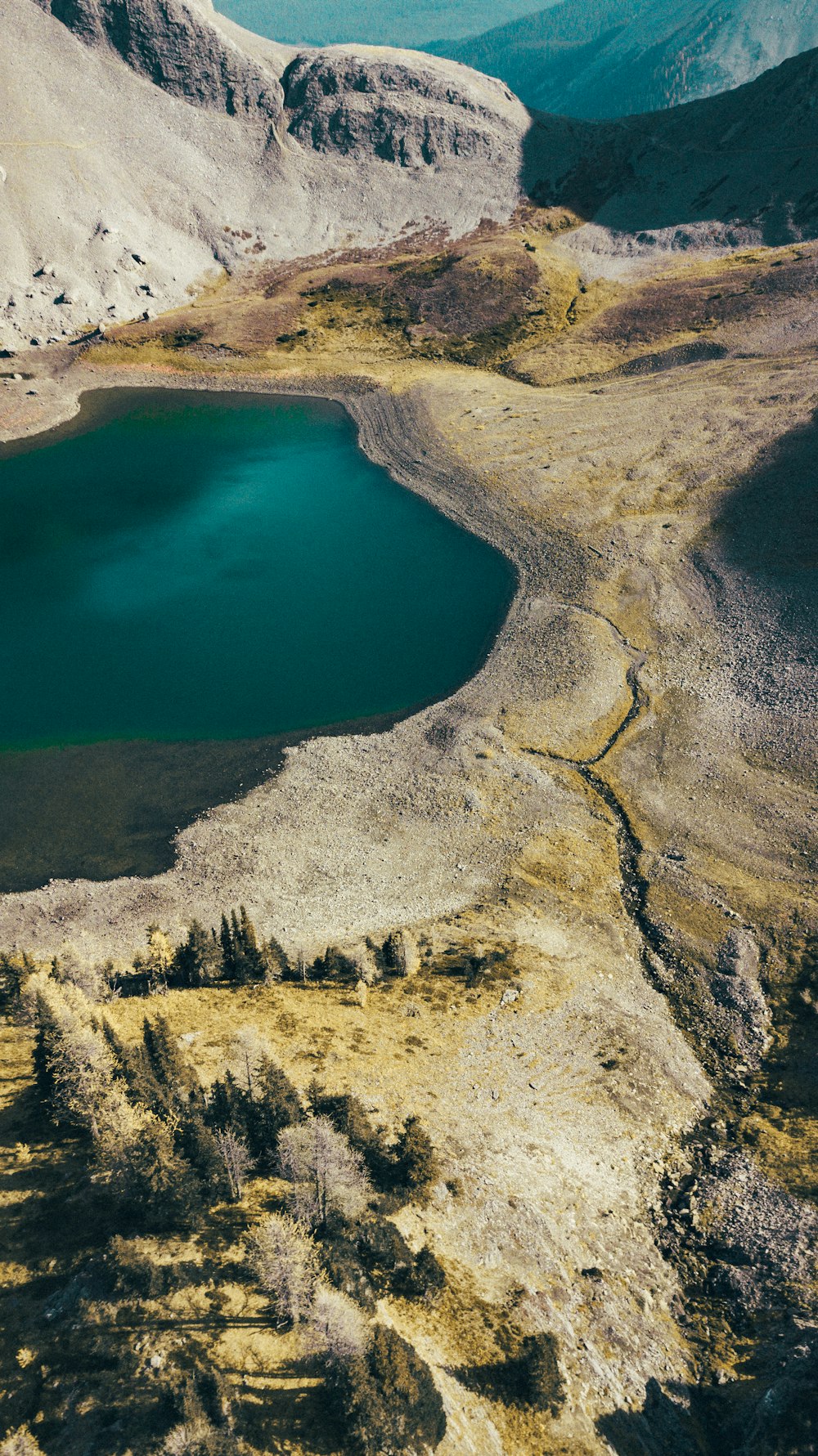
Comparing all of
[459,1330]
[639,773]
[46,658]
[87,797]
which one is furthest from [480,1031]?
[46,658]

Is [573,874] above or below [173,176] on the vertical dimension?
below

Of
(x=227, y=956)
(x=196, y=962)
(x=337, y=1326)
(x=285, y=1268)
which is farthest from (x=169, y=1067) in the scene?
(x=337, y=1326)

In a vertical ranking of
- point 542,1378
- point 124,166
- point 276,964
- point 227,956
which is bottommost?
point 227,956

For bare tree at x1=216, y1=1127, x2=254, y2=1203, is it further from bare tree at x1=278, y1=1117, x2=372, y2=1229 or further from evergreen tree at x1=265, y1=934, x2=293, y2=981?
evergreen tree at x1=265, y1=934, x2=293, y2=981

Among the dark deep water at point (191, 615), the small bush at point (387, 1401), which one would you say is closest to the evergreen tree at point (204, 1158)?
the small bush at point (387, 1401)

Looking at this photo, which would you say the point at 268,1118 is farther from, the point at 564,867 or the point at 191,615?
the point at 191,615

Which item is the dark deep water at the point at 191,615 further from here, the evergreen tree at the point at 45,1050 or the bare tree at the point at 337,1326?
the bare tree at the point at 337,1326
